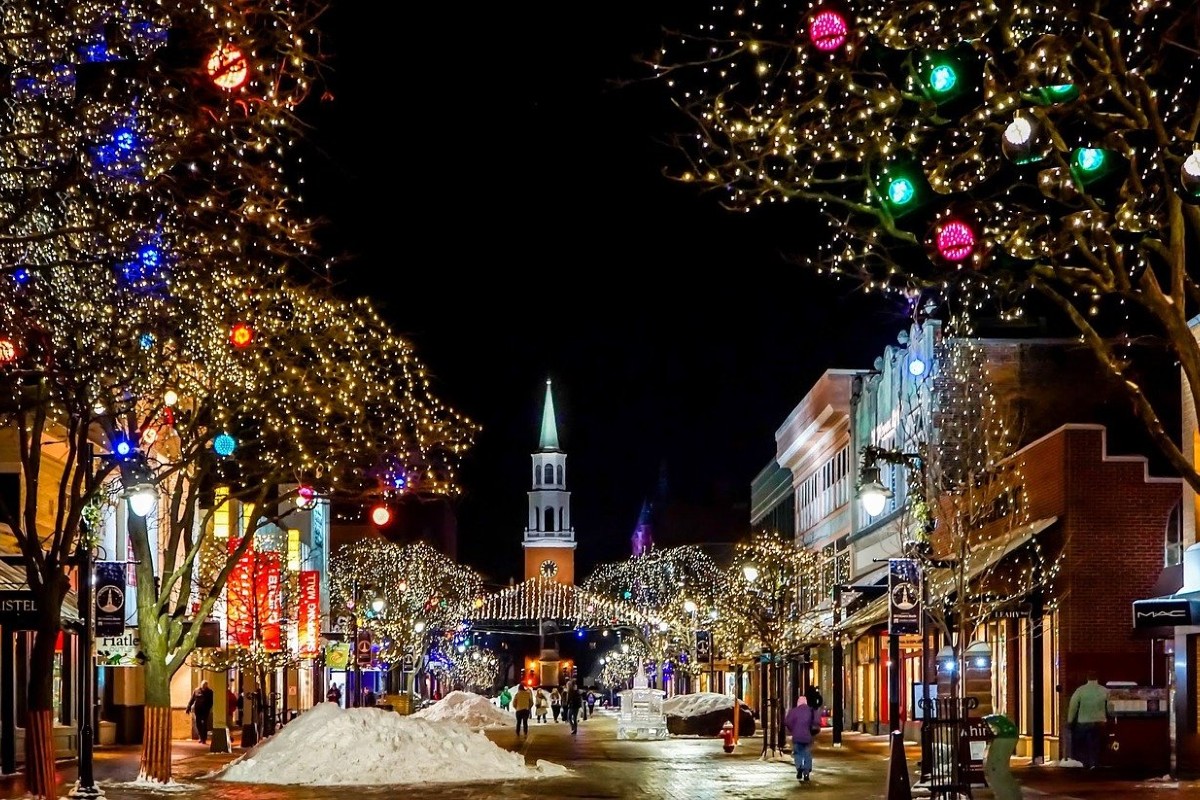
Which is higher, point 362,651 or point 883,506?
point 883,506

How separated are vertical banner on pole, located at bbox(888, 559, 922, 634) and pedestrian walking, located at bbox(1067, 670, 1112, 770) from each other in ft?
30.8

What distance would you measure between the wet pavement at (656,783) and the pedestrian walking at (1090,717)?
574mm

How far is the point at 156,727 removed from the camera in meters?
30.0

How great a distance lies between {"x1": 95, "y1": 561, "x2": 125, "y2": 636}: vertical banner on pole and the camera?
26.2 metres

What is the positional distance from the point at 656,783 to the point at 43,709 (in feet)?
39.7

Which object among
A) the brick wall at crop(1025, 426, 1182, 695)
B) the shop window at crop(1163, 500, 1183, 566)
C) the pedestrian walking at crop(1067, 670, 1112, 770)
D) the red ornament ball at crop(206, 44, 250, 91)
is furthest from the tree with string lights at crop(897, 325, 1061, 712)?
the red ornament ball at crop(206, 44, 250, 91)

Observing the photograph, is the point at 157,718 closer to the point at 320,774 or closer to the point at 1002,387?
the point at 320,774

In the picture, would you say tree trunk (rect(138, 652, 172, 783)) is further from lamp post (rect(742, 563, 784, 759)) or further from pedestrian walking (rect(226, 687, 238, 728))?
pedestrian walking (rect(226, 687, 238, 728))

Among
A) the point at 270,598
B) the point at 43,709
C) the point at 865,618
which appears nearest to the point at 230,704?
the point at 270,598

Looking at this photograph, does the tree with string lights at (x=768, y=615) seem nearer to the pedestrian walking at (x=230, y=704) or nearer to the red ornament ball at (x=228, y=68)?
the pedestrian walking at (x=230, y=704)

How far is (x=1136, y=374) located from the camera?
1591 inches

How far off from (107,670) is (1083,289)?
37.1 metres

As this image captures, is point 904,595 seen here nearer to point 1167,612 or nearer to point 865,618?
point 1167,612

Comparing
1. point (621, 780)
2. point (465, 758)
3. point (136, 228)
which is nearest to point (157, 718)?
point (465, 758)
